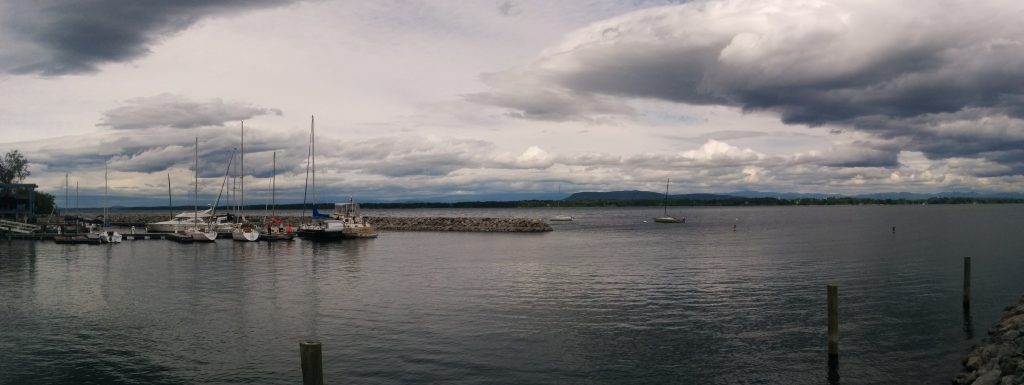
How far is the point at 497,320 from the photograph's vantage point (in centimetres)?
3256

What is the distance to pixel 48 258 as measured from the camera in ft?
225

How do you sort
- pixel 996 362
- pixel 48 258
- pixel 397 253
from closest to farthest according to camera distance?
1. pixel 996 362
2. pixel 48 258
3. pixel 397 253

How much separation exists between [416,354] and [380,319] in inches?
311

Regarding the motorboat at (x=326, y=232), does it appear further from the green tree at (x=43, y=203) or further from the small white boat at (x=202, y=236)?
the green tree at (x=43, y=203)

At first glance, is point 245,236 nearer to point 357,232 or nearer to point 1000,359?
point 357,232

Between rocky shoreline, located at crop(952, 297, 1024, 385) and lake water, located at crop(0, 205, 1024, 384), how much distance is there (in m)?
1.00

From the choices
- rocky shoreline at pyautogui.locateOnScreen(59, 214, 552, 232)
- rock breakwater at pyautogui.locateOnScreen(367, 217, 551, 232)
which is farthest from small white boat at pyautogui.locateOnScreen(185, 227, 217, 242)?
rock breakwater at pyautogui.locateOnScreen(367, 217, 551, 232)

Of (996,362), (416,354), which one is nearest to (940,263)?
(996,362)

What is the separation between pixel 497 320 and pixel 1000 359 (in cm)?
2004

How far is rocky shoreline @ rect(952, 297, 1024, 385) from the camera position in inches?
762

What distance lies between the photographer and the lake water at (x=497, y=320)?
77.3 ft

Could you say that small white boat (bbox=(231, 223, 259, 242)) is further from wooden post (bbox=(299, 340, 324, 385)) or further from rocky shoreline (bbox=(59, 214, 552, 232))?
wooden post (bbox=(299, 340, 324, 385))

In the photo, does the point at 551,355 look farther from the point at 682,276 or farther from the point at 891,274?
the point at 891,274

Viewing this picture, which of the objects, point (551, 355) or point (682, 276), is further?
point (682, 276)
